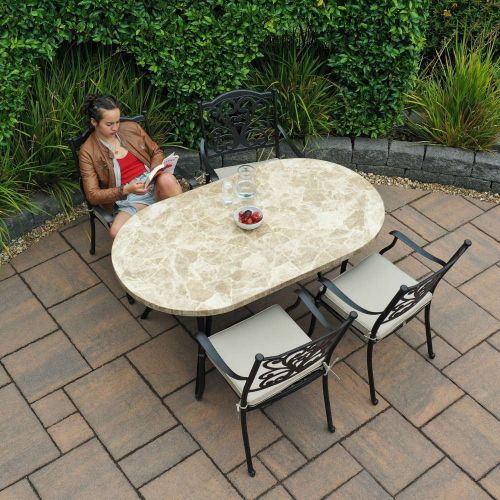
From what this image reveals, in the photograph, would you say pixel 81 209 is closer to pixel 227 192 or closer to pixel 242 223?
pixel 227 192

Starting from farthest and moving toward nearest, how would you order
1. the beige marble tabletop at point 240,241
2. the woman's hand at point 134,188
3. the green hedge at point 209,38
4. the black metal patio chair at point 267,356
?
the green hedge at point 209,38 < the woman's hand at point 134,188 < the beige marble tabletop at point 240,241 < the black metal patio chair at point 267,356

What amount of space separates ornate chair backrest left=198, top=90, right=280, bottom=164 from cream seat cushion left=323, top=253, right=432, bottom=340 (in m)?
1.36

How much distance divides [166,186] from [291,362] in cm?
168

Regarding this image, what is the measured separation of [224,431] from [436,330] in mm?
1547

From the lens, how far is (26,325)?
392 cm

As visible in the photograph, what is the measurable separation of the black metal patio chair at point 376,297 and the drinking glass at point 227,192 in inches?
28.4

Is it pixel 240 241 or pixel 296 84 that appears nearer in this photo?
pixel 240 241

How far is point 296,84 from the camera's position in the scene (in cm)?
486

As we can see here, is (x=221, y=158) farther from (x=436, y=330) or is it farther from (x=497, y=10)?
(x=497, y=10)

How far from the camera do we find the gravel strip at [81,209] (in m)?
4.40

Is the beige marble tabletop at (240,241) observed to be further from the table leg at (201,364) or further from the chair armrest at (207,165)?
the chair armrest at (207,165)

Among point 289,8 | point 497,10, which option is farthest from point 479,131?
point 289,8

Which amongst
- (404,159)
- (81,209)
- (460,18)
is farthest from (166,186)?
(460,18)

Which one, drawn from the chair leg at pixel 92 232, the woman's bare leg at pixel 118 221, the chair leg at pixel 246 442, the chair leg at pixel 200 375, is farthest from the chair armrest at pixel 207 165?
the chair leg at pixel 246 442
